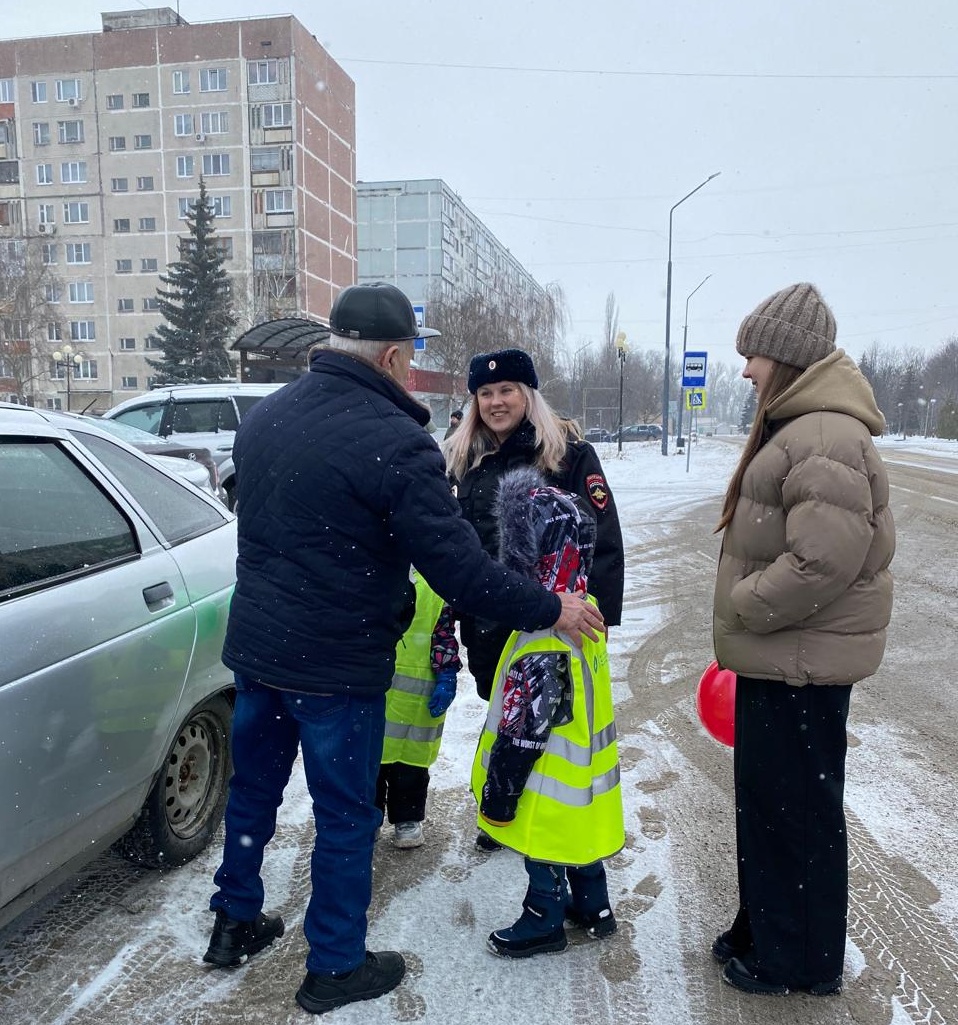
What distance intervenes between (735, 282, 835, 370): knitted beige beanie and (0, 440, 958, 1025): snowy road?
1.83 metres

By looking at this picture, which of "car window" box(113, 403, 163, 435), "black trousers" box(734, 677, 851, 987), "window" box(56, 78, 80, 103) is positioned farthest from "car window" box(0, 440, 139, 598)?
"window" box(56, 78, 80, 103)

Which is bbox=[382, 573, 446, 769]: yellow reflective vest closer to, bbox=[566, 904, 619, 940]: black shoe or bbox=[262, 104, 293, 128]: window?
bbox=[566, 904, 619, 940]: black shoe

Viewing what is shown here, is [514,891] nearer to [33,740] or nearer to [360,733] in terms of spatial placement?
[360,733]

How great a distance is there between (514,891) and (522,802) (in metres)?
0.67

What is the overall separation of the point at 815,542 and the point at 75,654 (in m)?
2.01

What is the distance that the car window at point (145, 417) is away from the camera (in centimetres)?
1188

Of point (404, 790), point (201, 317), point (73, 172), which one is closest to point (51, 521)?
point (404, 790)

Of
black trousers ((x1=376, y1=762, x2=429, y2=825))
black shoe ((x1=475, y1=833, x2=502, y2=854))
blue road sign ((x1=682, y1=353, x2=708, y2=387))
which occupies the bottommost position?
black shoe ((x1=475, y1=833, x2=502, y2=854))

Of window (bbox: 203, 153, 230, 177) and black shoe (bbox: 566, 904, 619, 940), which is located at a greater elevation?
window (bbox: 203, 153, 230, 177)

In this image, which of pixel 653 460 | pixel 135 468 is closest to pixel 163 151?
pixel 653 460

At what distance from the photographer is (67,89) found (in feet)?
195

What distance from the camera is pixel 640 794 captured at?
3.45 metres

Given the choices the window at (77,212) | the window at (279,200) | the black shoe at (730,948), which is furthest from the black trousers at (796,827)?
the window at (77,212)

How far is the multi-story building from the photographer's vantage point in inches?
2245
